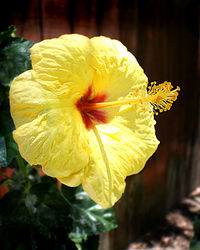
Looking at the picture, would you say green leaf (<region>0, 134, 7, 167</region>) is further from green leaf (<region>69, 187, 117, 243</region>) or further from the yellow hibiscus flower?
green leaf (<region>69, 187, 117, 243</region>)

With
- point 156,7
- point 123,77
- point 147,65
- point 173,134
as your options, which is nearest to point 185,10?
point 156,7

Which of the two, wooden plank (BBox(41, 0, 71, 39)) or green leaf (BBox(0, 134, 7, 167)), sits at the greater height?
wooden plank (BBox(41, 0, 71, 39))

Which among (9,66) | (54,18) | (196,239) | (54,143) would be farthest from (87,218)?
(196,239)

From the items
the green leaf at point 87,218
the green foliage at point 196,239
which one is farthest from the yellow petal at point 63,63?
the green foliage at point 196,239

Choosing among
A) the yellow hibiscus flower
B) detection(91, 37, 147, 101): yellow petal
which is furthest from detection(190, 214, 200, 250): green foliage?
detection(91, 37, 147, 101): yellow petal

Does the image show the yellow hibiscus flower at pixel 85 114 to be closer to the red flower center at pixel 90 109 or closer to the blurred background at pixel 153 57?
the red flower center at pixel 90 109

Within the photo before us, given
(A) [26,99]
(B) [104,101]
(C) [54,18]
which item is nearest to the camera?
(A) [26,99]

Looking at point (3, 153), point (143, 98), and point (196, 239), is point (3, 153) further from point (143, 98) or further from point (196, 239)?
point (196, 239)

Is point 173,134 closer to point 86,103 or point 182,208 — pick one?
point 182,208
